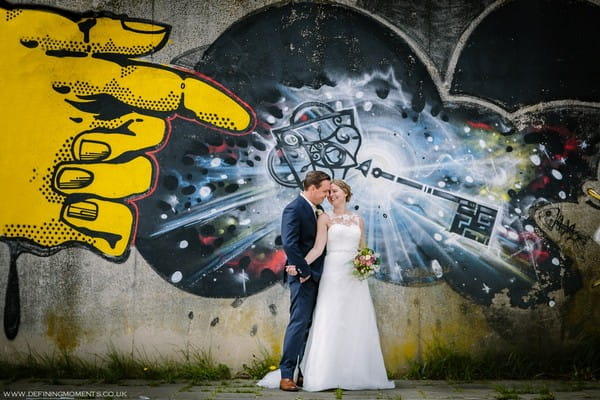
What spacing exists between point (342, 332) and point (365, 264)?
2.12 feet

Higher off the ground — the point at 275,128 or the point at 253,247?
the point at 275,128

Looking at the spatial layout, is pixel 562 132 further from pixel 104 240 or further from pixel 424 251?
pixel 104 240

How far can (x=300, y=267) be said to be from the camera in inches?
252

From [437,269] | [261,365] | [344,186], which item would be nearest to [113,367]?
[261,365]

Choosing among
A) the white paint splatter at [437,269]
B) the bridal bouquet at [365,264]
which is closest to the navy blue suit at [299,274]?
the bridal bouquet at [365,264]

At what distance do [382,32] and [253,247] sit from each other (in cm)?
263

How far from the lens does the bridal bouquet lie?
6508 mm

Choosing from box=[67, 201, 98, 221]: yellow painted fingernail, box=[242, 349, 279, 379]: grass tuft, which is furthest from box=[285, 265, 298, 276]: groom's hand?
box=[67, 201, 98, 221]: yellow painted fingernail

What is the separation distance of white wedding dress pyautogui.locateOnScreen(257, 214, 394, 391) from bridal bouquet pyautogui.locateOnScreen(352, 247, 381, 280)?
10 centimetres

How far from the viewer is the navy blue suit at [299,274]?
6.43 metres

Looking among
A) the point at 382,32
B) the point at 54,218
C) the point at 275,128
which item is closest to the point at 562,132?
the point at 382,32

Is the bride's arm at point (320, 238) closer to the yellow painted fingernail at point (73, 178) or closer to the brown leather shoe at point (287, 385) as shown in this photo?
the brown leather shoe at point (287, 385)

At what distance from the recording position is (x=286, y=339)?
6473mm

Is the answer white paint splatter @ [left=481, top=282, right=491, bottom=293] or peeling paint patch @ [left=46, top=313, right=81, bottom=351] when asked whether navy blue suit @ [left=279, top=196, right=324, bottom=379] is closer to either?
white paint splatter @ [left=481, top=282, right=491, bottom=293]
